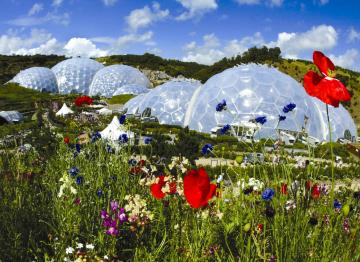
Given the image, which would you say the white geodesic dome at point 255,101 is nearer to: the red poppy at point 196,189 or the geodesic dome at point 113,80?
the red poppy at point 196,189

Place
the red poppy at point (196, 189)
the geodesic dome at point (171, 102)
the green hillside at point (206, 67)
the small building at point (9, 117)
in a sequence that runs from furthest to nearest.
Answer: the green hillside at point (206, 67)
the small building at point (9, 117)
the geodesic dome at point (171, 102)
the red poppy at point (196, 189)

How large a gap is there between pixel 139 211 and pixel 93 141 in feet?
8.83

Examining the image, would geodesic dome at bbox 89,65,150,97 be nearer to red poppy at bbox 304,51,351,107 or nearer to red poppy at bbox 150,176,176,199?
red poppy at bbox 150,176,176,199

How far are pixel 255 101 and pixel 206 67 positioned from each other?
6408 centimetres

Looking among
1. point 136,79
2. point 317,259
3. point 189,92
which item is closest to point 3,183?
point 317,259

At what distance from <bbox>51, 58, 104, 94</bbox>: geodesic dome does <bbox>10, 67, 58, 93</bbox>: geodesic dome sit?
1.46 metres

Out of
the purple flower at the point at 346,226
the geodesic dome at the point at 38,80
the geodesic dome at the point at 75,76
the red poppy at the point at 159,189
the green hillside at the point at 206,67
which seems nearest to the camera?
the red poppy at the point at 159,189

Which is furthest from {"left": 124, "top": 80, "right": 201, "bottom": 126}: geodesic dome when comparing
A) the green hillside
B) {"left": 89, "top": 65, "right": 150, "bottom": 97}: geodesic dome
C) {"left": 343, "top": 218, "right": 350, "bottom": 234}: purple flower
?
{"left": 89, "top": 65, "right": 150, "bottom": 97}: geodesic dome

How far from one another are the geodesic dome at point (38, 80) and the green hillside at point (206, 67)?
13466 millimetres

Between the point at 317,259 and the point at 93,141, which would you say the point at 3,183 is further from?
the point at 317,259

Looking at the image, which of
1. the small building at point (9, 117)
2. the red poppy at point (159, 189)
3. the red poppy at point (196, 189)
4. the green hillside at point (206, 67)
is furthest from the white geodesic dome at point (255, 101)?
the green hillside at point (206, 67)

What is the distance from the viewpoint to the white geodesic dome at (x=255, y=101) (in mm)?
24828

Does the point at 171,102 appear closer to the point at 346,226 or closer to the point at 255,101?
the point at 255,101

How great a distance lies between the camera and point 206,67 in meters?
88.2
